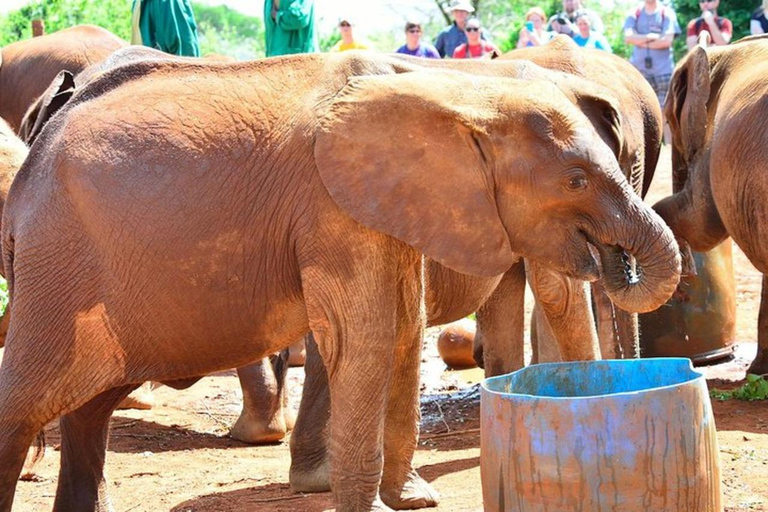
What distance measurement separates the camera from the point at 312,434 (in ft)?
20.4

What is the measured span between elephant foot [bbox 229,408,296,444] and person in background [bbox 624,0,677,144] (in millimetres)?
7729

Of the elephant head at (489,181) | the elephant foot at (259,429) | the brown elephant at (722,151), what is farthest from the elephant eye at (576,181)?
the elephant foot at (259,429)

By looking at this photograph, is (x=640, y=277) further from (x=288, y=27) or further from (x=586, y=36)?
(x=586, y=36)

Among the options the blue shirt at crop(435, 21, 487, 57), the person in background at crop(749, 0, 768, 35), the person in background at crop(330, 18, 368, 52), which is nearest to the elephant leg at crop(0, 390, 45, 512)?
the person in background at crop(330, 18, 368, 52)

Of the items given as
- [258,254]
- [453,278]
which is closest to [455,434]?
[453,278]

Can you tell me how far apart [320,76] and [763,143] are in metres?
3.09

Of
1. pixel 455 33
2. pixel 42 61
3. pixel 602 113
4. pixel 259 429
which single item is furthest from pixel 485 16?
pixel 602 113

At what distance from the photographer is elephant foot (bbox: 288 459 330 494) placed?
6121 mm

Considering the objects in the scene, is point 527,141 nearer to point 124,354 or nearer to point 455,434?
point 124,354

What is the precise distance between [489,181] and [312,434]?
6.61ft

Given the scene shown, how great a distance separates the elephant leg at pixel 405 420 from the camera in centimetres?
507

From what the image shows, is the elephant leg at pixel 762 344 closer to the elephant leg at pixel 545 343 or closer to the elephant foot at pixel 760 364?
the elephant foot at pixel 760 364

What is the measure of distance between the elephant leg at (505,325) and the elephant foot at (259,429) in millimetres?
1172

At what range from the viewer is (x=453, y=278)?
6141mm
